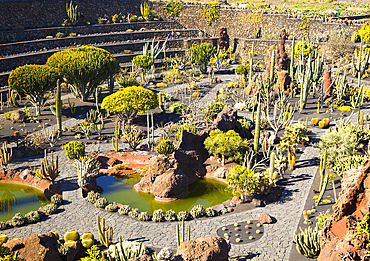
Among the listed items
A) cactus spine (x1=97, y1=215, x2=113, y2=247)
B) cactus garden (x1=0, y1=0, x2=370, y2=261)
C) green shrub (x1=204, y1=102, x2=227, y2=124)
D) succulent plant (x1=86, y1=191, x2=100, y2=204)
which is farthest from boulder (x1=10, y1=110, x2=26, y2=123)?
cactus spine (x1=97, y1=215, x2=113, y2=247)

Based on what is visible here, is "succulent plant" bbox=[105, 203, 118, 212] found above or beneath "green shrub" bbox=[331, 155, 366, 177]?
beneath

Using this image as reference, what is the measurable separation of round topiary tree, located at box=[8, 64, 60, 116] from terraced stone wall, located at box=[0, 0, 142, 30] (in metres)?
18.5

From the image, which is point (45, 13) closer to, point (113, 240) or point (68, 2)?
point (68, 2)

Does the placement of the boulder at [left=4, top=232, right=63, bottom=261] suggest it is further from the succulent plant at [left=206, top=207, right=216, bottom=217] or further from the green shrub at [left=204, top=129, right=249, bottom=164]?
the green shrub at [left=204, top=129, right=249, bottom=164]

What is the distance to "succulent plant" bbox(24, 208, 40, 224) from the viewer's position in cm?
1775

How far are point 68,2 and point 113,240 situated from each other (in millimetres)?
43044

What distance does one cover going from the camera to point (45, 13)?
4966 cm

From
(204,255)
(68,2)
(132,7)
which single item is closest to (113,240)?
(204,255)

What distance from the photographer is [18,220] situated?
17578mm

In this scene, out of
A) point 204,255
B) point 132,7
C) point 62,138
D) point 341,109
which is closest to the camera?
point 204,255

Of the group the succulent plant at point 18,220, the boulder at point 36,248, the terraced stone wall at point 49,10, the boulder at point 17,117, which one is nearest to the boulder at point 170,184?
the succulent plant at point 18,220

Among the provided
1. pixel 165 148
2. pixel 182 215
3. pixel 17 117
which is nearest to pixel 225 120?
pixel 165 148

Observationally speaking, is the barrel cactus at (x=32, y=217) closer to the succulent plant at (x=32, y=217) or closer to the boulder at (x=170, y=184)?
the succulent plant at (x=32, y=217)

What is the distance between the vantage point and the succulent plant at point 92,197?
1927 centimetres
